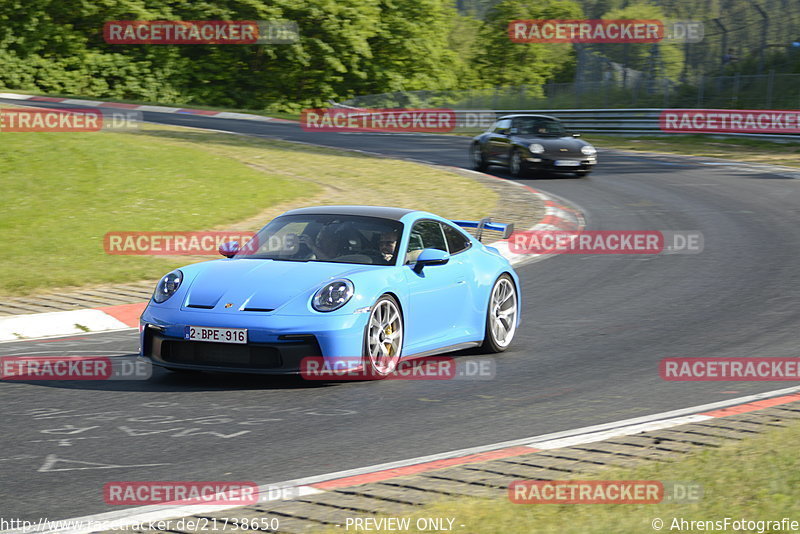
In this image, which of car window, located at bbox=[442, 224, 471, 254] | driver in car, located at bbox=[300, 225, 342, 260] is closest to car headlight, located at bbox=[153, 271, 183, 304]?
driver in car, located at bbox=[300, 225, 342, 260]

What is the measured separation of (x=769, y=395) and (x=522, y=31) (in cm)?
7766

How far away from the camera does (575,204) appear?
20.4 metres

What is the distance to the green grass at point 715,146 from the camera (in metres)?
29.2

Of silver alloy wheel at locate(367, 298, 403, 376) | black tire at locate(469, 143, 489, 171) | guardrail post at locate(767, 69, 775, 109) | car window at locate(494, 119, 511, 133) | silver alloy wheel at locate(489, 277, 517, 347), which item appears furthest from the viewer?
guardrail post at locate(767, 69, 775, 109)

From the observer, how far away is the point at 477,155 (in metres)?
26.3

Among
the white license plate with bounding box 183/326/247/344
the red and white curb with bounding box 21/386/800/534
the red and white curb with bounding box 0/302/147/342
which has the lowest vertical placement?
the red and white curb with bounding box 0/302/147/342

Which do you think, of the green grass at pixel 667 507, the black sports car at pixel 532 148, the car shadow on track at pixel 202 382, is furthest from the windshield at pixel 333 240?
the black sports car at pixel 532 148

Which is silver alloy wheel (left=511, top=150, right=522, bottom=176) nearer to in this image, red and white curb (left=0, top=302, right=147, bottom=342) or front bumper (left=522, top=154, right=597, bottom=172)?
front bumper (left=522, top=154, right=597, bottom=172)

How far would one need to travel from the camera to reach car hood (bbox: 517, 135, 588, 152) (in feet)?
82.4

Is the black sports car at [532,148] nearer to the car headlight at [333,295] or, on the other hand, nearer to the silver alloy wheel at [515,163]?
the silver alloy wheel at [515,163]

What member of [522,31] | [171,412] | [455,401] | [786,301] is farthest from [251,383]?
[522,31]

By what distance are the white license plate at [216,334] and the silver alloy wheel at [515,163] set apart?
60.5ft

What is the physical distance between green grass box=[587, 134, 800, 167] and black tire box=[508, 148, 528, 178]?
23.0 feet

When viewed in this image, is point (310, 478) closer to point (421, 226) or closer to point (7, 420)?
point (7, 420)
